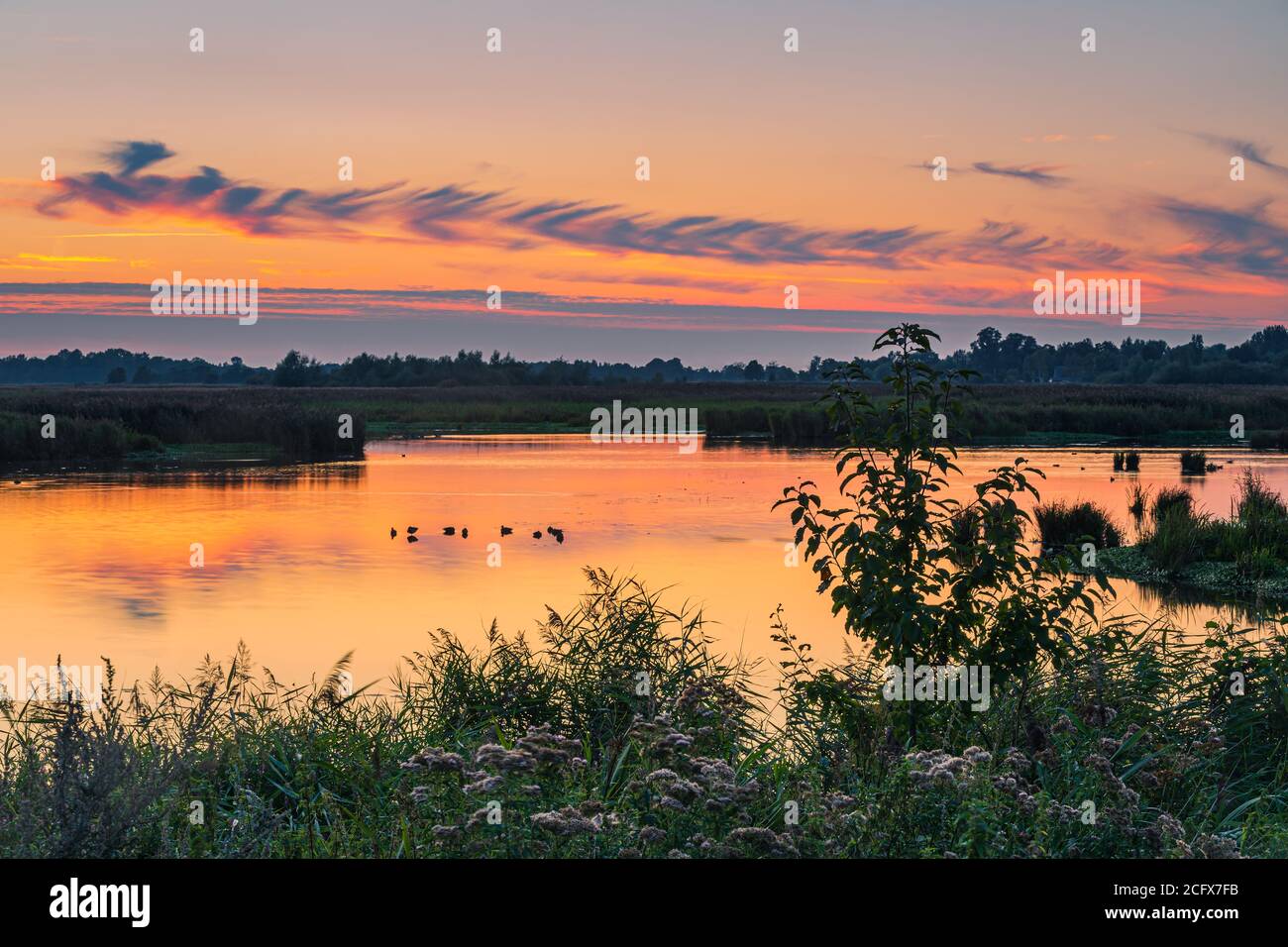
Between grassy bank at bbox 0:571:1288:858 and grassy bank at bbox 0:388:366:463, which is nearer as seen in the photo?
grassy bank at bbox 0:571:1288:858

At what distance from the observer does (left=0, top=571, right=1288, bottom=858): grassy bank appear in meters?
5.55

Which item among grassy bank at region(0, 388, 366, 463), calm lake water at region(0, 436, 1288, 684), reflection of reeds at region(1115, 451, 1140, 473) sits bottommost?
calm lake water at region(0, 436, 1288, 684)

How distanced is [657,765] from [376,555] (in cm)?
1851

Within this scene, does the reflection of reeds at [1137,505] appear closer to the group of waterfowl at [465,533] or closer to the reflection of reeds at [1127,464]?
the reflection of reeds at [1127,464]

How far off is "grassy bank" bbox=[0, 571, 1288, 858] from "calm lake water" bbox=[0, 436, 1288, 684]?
422 centimetres

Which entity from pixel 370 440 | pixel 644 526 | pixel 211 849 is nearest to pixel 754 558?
pixel 644 526

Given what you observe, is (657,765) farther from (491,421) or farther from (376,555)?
(491,421)

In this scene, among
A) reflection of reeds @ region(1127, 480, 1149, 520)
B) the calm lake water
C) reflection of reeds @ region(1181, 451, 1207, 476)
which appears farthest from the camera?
reflection of reeds @ region(1181, 451, 1207, 476)

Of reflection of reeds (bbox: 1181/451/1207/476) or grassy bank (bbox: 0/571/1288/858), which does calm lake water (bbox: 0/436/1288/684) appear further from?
grassy bank (bbox: 0/571/1288/858)

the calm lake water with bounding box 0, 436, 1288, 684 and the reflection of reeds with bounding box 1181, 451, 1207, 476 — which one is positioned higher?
the reflection of reeds with bounding box 1181, 451, 1207, 476

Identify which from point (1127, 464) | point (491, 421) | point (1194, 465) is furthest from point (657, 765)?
point (491, 421)

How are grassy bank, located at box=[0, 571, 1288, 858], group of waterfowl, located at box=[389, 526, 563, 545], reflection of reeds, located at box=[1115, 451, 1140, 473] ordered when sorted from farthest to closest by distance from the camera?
reflection of reeds, located at box=[1115, 451, 1140, 473] → group of waterfowl, located at box=[389, 526, 563, 545] → grassy bank, located at box=[0, 571, 1288, 858]

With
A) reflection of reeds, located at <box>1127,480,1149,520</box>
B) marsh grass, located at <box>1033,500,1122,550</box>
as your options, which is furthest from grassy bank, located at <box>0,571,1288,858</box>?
reflection of reeds, located at <box>1127,480,1149,520</box>
